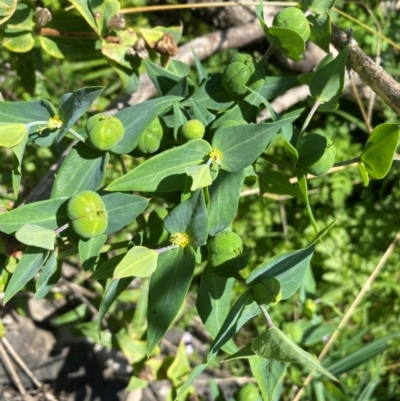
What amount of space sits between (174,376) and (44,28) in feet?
3.41

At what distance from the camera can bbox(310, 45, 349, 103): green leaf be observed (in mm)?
840

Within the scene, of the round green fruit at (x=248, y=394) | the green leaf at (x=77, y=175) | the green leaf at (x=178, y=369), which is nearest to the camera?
the green leaf at (x=77, y=175)

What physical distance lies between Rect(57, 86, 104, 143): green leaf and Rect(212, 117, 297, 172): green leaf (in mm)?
209

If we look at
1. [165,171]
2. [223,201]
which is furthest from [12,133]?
[223,201]

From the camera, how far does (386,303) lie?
2.10 metres

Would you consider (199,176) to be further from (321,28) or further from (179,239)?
(321,28)

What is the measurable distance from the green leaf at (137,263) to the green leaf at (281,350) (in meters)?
0.19

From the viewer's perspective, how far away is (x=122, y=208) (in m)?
0.80

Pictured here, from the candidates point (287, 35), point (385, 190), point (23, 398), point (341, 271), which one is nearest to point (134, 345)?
point (23, 398)

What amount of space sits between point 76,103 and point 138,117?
0.11 metres

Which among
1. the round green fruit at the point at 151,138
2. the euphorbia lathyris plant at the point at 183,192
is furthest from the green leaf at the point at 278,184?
the round green fruit at the point at 151,138

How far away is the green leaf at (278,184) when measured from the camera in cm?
86

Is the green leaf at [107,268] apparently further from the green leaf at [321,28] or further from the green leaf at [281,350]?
the green leaf at [321,28]

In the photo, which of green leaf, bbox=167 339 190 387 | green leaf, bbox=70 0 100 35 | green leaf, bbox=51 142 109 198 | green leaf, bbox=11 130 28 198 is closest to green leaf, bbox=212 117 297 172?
green leaf, bbox=51 142 109 198
